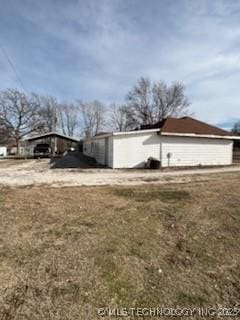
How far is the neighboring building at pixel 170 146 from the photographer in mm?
15406

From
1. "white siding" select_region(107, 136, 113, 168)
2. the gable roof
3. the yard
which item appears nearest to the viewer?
the yard

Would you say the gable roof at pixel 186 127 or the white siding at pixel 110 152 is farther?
the gable roof at pixel 186 127

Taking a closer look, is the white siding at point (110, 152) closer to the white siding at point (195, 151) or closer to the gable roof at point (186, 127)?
the white siding at point (195, 151)

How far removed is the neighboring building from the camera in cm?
1541

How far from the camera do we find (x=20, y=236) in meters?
4.02

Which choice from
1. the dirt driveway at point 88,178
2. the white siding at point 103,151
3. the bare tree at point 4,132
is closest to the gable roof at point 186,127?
the white siding at point 103,151

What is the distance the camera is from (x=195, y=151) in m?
17.5

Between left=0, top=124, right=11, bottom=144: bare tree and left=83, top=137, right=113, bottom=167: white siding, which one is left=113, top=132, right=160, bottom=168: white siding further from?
left=0, top=124, right=11, bottom=144: bare tree

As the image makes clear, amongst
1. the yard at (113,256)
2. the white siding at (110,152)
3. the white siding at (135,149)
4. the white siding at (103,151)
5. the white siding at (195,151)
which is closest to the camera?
the yard at (113,256)

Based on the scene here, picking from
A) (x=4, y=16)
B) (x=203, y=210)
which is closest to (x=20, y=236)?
(x=203, y=210)

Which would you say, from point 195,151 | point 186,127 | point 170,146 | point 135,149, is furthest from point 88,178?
point 186,127

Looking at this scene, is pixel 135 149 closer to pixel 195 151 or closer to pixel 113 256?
pixel 195 151

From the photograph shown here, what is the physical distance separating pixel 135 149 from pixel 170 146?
9.04ft

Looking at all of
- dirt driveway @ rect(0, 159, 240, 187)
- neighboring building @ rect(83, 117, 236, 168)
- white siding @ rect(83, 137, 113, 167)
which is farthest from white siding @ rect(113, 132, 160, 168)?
dirt driveway @ rect(0, 159, 240, 187)
